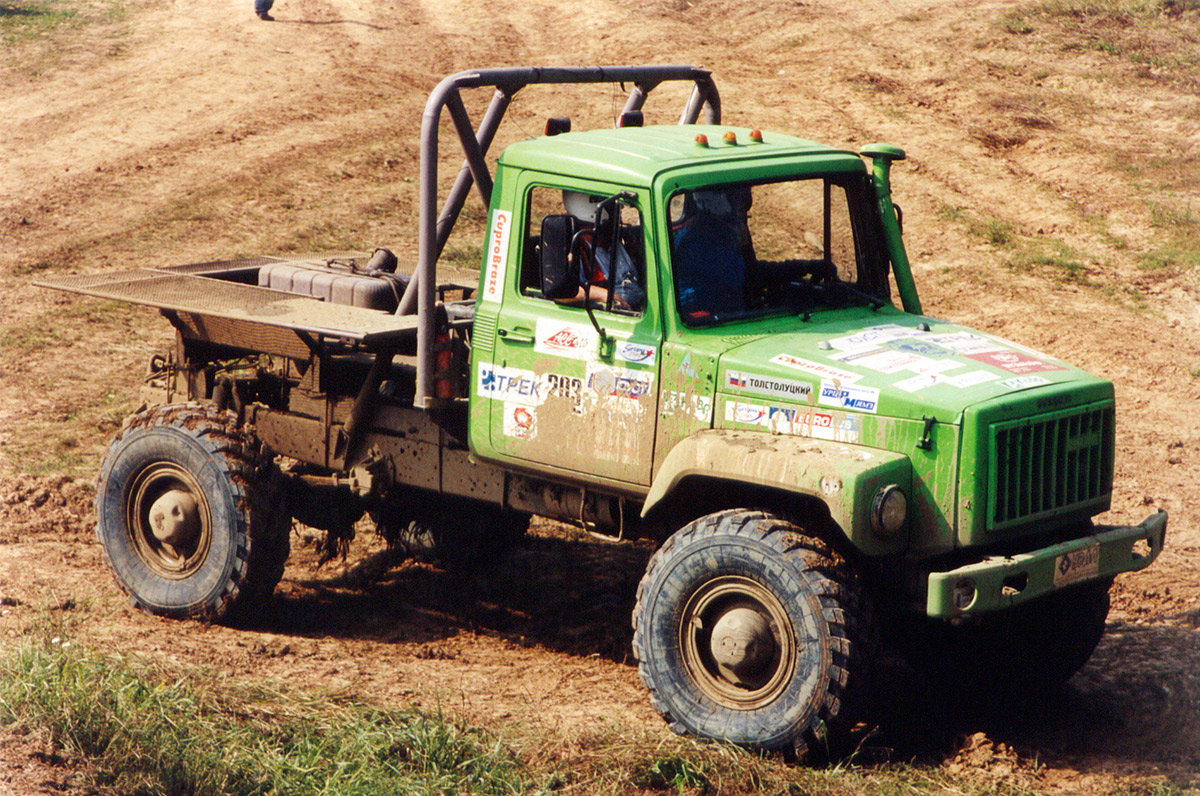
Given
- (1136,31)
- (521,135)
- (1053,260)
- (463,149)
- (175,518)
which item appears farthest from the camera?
(1136,31)

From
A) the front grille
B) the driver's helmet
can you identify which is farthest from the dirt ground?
the driver's helmet

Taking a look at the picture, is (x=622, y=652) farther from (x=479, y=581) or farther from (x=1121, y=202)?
(x=1121, y=202)

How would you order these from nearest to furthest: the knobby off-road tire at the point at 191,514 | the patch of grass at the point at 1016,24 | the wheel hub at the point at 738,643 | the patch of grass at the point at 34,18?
the wheel hub at the point at 738,643 → the knobby off-road tire at the point at 191,514 → the patch of grass at the point at 1016,24 → the patch of grass at the point at 34,18

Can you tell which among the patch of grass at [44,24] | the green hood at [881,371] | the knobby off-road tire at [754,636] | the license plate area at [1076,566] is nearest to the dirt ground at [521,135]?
the patch of grass at [44,24]

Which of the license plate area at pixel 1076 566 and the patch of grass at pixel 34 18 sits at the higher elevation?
the patch of grass at pixel 34 18

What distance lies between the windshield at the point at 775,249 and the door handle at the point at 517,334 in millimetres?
741

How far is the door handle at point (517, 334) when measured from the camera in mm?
6039

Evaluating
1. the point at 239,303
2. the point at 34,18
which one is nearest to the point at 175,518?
the point at 239,303

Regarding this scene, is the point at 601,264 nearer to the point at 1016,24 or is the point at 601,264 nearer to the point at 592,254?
the point at 592,254

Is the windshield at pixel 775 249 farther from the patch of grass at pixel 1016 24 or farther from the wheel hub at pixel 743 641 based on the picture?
the patch of grass at pixel 1016 24

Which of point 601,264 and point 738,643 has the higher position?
point 601,264

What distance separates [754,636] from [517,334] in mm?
1728

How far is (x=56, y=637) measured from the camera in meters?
6.23

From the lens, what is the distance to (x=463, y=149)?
6309 mm
